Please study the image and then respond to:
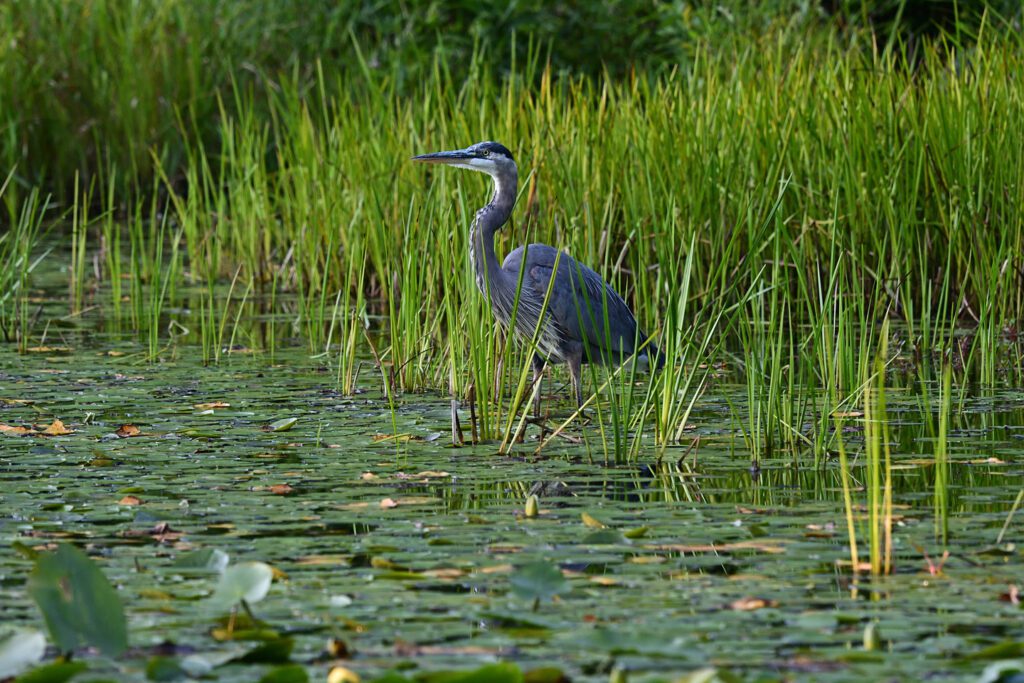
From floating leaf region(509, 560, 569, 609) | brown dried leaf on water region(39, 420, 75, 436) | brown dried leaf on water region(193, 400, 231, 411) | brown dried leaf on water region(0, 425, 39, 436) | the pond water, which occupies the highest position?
floating leaf region(509, 560, 569, 609)

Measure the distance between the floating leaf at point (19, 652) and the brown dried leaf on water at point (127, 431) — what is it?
2.20 m

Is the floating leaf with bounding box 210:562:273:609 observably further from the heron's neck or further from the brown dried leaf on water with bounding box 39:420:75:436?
the heron's neck

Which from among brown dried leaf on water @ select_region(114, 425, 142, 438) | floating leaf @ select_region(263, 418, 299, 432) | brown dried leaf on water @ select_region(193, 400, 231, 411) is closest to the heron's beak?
brown dried leaf on water @ select_region(193, 400, 231, 411)

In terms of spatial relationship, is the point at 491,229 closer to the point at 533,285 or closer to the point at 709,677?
the point at 533,285

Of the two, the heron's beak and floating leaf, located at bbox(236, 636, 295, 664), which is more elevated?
the heron's beak

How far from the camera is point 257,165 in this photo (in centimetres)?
790

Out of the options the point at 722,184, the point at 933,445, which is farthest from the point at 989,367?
the point at 722,184

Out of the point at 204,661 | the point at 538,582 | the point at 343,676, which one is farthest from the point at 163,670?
the point at 538,582

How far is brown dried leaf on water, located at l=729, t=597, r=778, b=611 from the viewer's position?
113 inches

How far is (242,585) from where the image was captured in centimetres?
278

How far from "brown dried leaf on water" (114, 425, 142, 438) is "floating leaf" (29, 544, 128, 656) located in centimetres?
201

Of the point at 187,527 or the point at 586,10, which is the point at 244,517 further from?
the point at 586,10

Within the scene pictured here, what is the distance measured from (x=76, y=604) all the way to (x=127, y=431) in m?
2.14

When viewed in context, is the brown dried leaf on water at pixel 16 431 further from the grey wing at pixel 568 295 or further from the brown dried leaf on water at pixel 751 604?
the brown dried leaf on water at pixel 751 604
